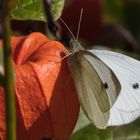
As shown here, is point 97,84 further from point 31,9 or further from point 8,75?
point 8,75

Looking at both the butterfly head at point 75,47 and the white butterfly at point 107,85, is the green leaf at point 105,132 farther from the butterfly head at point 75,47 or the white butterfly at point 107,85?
the butterfly head at point 75,47

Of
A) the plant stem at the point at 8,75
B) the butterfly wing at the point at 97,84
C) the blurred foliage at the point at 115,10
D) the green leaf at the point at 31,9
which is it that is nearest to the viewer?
the plant stem at the point at 8,75

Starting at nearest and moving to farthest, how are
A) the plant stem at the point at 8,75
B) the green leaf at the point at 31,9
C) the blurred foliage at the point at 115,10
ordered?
the plant stem at the point at 8,75 → the green leaf at the point at 31,9 → the blurred foliage at the point at 115,10

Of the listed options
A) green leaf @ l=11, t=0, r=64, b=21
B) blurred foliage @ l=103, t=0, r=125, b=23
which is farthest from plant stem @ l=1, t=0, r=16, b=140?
blurred foliage @ l=103, t=0, r=125, b=23

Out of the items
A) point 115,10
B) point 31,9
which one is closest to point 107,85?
point 31,9

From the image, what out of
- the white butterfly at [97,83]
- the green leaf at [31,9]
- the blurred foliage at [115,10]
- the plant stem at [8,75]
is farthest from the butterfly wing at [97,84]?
the blurred foliage at [115,10]

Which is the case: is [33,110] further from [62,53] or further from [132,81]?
[132,81]
